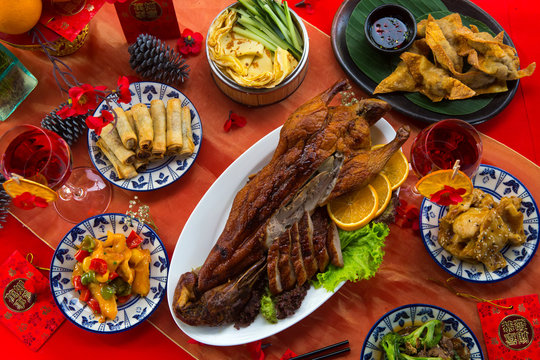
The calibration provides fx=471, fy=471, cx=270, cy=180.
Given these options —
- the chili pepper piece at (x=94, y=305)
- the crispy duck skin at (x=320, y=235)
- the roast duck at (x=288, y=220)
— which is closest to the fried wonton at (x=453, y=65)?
the roast duck at (x=288, y=220)

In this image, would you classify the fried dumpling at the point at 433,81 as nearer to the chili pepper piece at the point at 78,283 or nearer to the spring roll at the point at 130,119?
the spring roll at the point at 130,119

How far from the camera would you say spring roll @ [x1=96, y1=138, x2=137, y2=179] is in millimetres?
2689

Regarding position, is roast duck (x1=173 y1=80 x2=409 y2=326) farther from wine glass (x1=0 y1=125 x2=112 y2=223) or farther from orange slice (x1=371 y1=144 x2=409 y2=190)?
wine glass (x1=0 y1=125 x2=112 y2=223)

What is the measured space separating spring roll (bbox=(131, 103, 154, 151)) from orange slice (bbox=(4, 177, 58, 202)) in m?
0.58

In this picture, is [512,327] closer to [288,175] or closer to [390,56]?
[288,175]

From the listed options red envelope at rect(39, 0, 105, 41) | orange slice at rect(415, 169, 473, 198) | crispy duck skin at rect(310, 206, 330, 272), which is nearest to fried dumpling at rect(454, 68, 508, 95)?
orange slice at rect(415, 169, 473, 198)

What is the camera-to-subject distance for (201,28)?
123 inches

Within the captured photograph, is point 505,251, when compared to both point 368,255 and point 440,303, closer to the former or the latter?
point 440,303

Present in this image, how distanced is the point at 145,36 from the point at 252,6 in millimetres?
671

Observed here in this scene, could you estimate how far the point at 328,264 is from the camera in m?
2.50

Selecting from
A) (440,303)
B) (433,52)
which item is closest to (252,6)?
(433,52)

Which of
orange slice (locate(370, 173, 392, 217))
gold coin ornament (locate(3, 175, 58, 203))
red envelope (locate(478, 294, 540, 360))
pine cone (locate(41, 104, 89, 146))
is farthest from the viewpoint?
pine cone (locate(41, 104, 89, 146))

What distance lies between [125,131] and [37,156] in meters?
0.48

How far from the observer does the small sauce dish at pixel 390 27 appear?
287 centimetres
